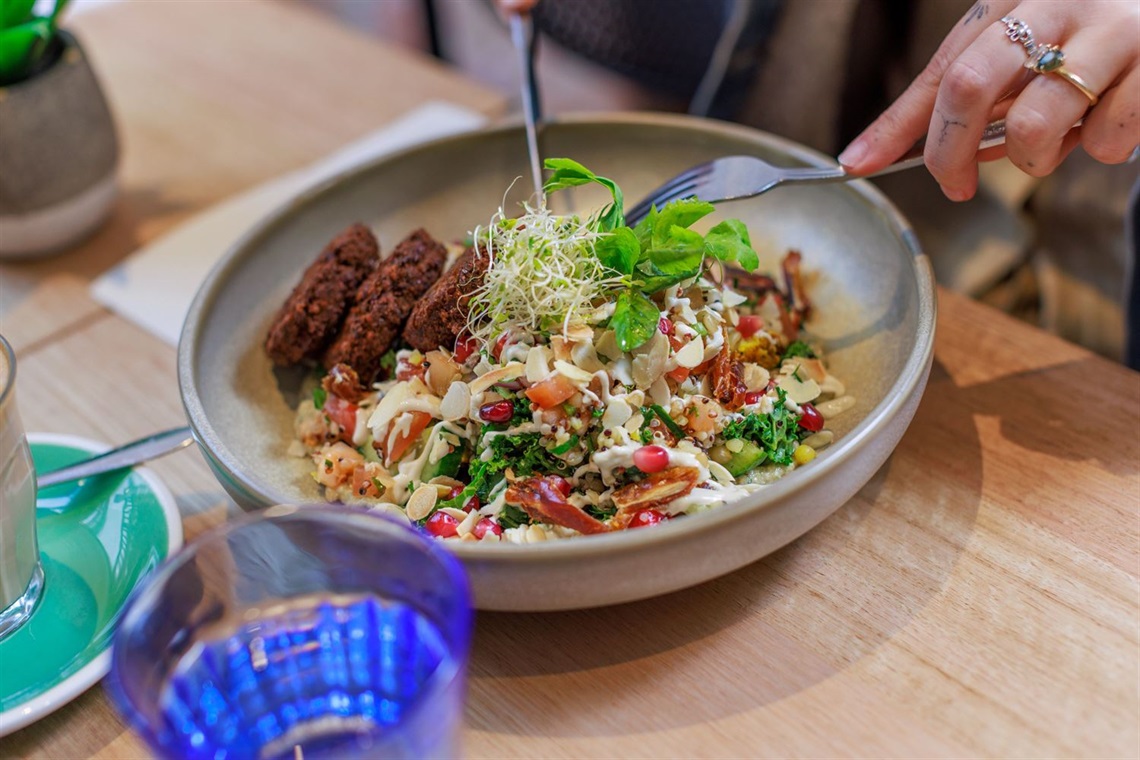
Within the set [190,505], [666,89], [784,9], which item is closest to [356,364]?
[190,505]

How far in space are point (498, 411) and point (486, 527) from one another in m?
0.17

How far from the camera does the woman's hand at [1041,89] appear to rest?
1348 mm

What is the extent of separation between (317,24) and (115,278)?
1393mm

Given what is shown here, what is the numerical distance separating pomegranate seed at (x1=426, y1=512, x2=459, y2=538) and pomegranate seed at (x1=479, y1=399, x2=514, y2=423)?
6.1 inches

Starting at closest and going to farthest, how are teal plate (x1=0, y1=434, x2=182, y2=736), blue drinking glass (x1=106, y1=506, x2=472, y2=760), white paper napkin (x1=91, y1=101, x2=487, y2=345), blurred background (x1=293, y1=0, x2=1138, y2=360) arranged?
blue drinking glass (x1=106, y1=506, x2=472, y2=760) < teal plate (x1=0, y1=434, x2=182, y2=736) < white paper napkin (x1=91, y1=101, x2=487, y2=345) < blurred background (x1=293, y1=0, x2=1138, y2=360)

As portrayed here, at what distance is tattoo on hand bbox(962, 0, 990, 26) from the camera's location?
58.9 inches

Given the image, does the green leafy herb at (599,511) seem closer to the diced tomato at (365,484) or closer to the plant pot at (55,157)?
the diced tomato at (365,484)

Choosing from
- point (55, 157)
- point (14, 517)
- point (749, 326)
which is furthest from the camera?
point (55, 157)

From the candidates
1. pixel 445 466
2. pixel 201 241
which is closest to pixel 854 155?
pixel 445 466

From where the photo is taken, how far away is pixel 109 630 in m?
1.30

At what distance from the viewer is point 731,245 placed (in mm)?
1421

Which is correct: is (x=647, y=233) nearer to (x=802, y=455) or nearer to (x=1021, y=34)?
(x=802, y=455)

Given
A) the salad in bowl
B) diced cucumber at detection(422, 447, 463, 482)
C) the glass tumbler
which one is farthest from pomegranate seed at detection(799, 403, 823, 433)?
the glass tumbler

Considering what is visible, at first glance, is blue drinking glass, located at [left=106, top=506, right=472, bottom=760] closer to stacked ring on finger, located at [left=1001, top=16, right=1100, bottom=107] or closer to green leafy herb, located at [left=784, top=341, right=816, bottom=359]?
green leafy herb, located at [left=784, top=341, right=816, bottom=359]
